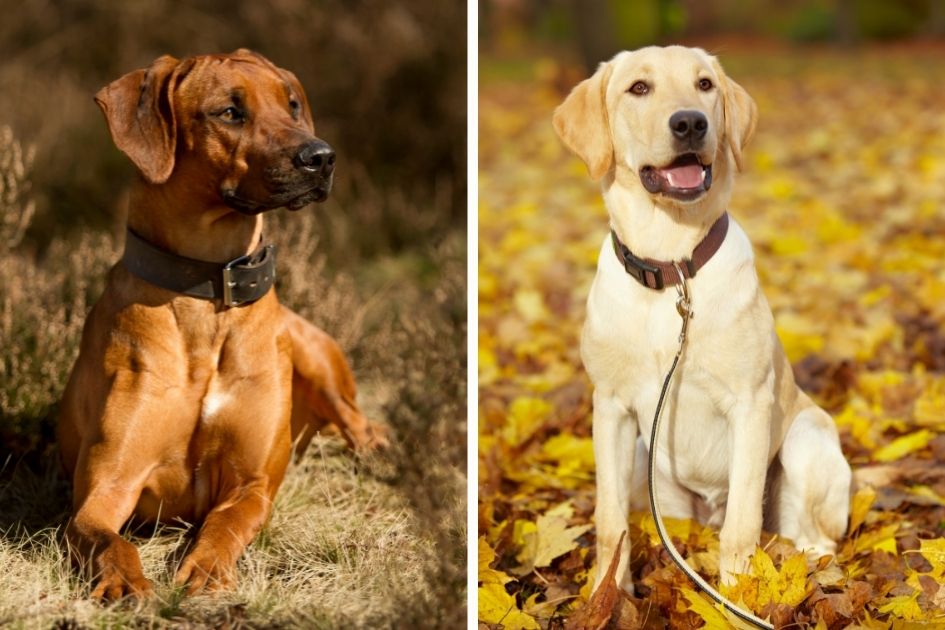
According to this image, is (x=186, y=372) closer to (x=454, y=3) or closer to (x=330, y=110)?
(x=330, y=110)

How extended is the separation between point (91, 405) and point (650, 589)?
1.70 meters

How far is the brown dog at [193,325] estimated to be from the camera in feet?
10.5

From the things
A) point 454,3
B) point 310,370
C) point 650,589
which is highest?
point 454,3

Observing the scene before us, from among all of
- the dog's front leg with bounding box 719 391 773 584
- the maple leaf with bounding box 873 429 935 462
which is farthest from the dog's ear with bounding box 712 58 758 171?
the maple leaf with bounding box 873 429 935 462

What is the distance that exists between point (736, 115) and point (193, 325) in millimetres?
1642

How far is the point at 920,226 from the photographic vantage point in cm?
754

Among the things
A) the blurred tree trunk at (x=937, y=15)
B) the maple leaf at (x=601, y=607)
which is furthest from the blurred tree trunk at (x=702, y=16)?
the maple leaf at (x=601, y=607)

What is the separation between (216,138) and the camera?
3.23 meters

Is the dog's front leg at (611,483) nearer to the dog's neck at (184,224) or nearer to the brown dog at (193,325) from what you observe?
the brown dog at (193,325)

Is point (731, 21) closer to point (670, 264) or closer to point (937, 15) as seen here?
point (937, 15)

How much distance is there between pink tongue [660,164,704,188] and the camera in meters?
3.03

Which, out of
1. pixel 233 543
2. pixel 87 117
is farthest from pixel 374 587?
pixel 87 117

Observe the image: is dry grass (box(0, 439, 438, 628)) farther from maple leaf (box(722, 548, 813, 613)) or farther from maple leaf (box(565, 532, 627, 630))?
maple leaf (box(722, 548, 813, 613))

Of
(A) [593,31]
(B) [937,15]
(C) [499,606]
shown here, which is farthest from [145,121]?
(B) [937,15]
